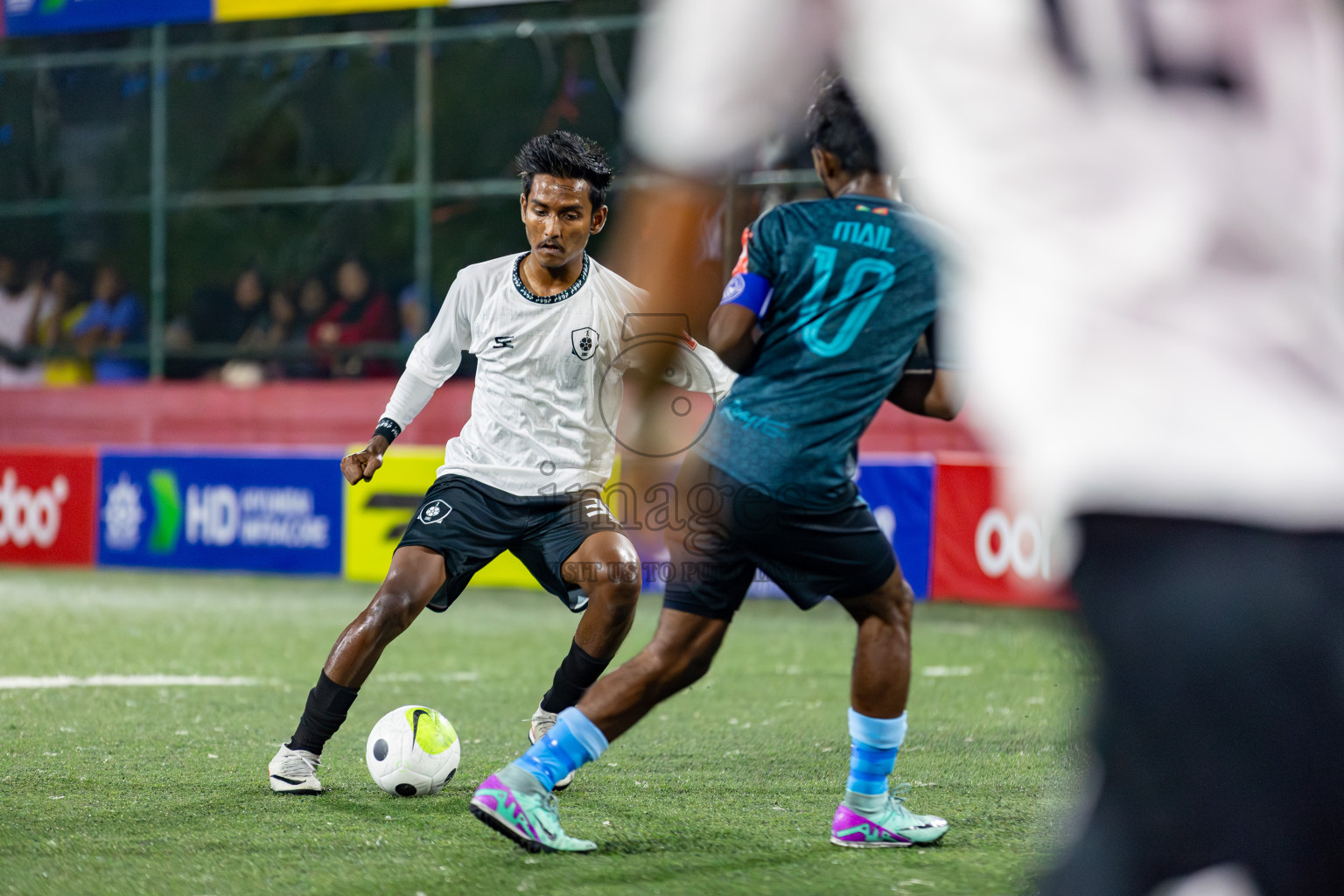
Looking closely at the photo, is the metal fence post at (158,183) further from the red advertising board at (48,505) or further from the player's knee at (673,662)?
the player's knee at (673,662)

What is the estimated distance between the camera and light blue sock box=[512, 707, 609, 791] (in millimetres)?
4023

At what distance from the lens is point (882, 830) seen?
14.5 ft

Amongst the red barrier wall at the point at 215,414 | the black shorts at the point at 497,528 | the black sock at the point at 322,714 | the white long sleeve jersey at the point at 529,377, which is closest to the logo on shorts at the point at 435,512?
the black shorts at the point at 497,528

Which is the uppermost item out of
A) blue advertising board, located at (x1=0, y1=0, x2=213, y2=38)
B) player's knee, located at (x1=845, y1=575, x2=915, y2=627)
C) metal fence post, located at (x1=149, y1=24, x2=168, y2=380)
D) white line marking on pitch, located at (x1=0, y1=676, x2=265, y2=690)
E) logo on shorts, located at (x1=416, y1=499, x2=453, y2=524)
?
blue advertising board, located at (x1=0, y1=0, x2=213, y2=38)

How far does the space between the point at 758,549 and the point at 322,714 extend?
169 centimetres

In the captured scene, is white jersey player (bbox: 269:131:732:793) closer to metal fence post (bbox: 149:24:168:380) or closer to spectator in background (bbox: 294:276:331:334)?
spectator in background (bbox: 294:276:331:334)

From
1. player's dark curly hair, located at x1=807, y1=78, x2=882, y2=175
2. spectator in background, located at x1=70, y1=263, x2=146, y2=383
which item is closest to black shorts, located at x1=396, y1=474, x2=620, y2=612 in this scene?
player's dark curly hair, located at x1=807, y1=78, x2=882, y2=175

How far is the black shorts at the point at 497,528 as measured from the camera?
17.0ft

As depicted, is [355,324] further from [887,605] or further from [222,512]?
[887,605]

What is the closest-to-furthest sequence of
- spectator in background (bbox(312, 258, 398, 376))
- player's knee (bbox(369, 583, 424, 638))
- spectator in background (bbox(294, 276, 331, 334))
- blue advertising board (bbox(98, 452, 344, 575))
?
player's knee (bbox(369, 583, 424, 638)), blue advertising board (bbox(98, 452, 344, 575)), spectator in background (bbox(312, 258, 398, 376)), spectator in background (bbox(294, 276, 331, 334))

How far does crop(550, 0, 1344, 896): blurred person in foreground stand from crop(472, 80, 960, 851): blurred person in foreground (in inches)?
91.9

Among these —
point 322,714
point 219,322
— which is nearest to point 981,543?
point 322,714

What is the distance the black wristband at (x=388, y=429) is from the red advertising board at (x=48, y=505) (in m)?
10.1

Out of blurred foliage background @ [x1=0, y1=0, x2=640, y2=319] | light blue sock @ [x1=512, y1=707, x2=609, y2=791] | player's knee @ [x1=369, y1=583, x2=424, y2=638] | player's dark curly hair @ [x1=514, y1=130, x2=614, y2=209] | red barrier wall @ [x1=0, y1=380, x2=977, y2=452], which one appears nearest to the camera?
light blue sock @ [x1=512, y1=707, x2=609, y2=791]
